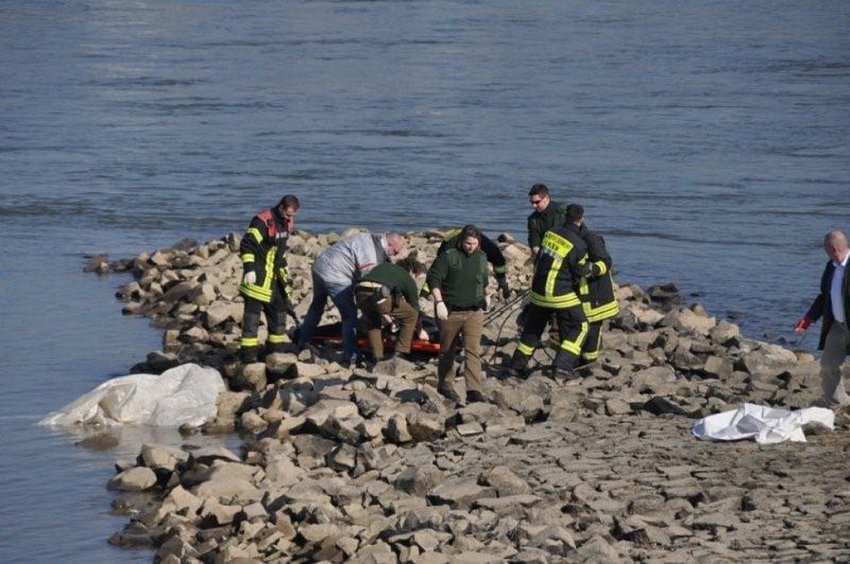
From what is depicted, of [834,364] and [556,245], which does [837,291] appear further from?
[556,245]

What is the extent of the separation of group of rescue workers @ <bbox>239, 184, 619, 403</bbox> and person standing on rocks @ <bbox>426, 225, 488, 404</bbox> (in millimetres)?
12

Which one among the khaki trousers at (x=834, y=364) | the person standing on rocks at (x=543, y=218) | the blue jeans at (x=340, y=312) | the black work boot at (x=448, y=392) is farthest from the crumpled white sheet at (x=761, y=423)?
the blue jeans at (x=340, y=312)

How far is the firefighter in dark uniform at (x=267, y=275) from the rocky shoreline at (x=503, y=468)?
0.33 meters

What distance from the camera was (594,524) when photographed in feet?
35.4

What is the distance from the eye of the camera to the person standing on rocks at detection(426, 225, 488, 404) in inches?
557

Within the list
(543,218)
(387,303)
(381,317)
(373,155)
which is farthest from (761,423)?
(373,155)

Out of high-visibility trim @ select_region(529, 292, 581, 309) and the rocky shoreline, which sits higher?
high-visibility trim @ select_region(529, 292, 581, 309)

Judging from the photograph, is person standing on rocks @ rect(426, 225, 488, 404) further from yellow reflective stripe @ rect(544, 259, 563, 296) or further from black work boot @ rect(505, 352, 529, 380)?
black work boot @ rect(505, 352, 529, 380)

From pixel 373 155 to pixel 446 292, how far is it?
20154mm

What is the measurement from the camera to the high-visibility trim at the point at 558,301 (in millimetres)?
15203

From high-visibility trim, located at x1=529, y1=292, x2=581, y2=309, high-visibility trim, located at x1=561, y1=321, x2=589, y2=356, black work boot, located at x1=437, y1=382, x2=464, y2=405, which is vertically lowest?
black work boot, located at x1=437, y1=382, x2=464, y2=405

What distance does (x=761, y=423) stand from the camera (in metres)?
12.7

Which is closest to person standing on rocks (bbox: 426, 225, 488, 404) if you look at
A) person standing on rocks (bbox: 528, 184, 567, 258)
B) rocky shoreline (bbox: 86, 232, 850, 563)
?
rocky shoreline (bbox: 86, 232, 850, 563)

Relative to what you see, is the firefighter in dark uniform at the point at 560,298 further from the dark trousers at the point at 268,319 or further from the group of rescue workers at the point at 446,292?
the dark trousers at the point at 268,319
